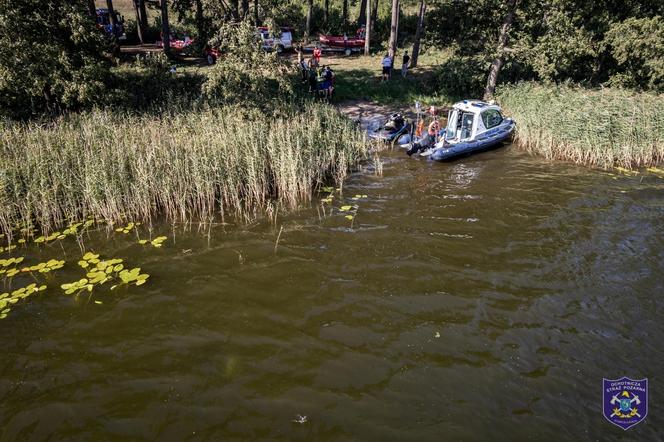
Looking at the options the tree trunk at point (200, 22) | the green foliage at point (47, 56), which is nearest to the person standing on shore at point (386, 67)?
the tree trunk at point (200, 22)

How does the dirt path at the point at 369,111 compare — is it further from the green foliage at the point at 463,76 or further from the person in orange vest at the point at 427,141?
the person in orange vest at the point at 427,141

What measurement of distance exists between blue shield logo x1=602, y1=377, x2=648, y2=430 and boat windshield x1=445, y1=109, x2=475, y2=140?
10.6 metres

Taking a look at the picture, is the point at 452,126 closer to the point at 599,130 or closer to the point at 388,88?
the point at 599,130

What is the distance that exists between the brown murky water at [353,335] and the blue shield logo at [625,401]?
10 cm

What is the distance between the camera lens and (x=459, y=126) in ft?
47.8

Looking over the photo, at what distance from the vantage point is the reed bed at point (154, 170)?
8750 mm

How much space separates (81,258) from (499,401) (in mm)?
7391

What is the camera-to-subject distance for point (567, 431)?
445 centimetres

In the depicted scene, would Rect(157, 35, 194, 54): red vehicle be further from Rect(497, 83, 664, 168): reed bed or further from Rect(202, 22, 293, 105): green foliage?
Rect(497, 83, 664, 168): reed bed

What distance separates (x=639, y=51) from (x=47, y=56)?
21.8m

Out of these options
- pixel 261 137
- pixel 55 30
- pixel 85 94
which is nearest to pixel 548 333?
pixel 261 137

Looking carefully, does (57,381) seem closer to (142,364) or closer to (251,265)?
(142,364)

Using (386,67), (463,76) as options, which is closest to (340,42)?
(386,67)

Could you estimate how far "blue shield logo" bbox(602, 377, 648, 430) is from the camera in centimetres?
462
